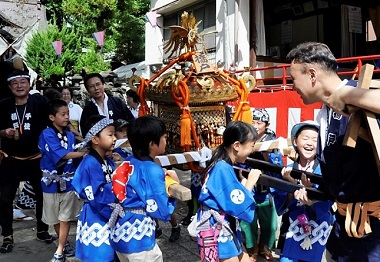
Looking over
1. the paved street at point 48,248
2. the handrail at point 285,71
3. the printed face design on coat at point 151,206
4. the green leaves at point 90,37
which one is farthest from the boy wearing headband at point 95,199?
the green leaves at point 90,37

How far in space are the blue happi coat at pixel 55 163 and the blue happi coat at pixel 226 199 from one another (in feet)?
6.41

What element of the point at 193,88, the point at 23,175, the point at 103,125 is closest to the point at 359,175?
the point at 103,125

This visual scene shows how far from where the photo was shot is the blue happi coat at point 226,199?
2465mm

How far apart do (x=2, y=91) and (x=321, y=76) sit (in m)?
4.65

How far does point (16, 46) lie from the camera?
591 inches

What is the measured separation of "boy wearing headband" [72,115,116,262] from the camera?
2.82 metres

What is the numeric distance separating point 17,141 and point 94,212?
192cm

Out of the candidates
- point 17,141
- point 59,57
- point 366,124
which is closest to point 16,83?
point 17,141

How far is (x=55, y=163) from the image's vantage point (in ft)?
13.0

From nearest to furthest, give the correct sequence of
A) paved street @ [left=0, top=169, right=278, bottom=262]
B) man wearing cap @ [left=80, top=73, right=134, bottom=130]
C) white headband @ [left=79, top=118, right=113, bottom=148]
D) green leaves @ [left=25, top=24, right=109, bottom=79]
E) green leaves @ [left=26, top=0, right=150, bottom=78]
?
white headband @ [left=79, top=118, right=113, bottom=148]
paved street @ [left=0, top=169, right=278, bottom=262]
man wearing cap @ [left=80, top=73, right=134, bottom=130]
green leaves @ [left=25, top=24, right=109, bottom=79]
green leaves @ [left=26, top=0, right=150, bottom=78]

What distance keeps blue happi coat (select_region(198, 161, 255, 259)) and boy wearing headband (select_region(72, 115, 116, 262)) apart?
702mm

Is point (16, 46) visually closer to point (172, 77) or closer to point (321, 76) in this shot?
point (172, 77)

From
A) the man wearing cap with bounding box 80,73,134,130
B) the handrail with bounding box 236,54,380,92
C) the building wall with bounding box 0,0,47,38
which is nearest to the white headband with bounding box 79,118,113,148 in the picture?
the man wearing cap with bounding box 80,73,134,130

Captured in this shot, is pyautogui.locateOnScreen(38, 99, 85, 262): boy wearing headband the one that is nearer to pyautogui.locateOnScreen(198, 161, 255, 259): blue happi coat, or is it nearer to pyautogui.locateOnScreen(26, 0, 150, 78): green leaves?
pyautogui.locateOnScreen(198, 161, 255, 259): blue happi coat
